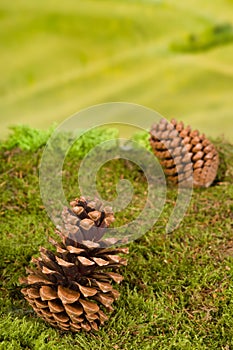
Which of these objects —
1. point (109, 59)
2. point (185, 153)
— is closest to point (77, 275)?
point (185, 153)

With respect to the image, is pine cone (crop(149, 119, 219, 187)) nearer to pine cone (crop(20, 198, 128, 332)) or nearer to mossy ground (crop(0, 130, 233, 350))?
mossy ground (crop(0, 130, 233, 350))

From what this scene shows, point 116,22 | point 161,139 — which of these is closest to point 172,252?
point 161,139

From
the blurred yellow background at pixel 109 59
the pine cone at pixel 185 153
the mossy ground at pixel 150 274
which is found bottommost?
the mossy ground at pixel 150 274

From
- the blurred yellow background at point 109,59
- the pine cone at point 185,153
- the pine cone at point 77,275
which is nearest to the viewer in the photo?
the pine cone at point 77,275

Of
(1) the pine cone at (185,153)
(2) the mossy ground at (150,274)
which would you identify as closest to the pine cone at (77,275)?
(2) the mossy ground at (150,274)

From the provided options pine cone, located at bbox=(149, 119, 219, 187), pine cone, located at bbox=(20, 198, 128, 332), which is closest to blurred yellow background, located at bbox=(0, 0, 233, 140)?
pine cone, located at bbox=(149, 119, 219, 187)

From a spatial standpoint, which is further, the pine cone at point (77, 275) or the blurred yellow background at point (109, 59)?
the blurred yellow background at point (109, 59)

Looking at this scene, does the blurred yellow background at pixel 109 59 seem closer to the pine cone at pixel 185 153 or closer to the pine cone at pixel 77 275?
the pine cone at pixel 185 153
